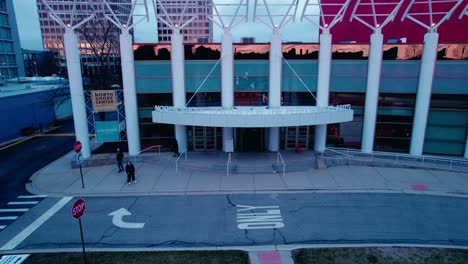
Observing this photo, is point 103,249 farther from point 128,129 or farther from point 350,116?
point 350,116

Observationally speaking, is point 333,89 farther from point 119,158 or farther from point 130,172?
point 119,158

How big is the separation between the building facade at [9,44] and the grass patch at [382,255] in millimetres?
65385

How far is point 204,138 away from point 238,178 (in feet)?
19.8

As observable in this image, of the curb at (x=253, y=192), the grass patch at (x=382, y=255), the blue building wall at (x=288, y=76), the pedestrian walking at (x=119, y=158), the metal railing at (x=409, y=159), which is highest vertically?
the blue building wall at (x=288, y=76)

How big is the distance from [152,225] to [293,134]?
1315cm

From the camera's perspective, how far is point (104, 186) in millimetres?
15406

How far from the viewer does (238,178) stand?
645 inches

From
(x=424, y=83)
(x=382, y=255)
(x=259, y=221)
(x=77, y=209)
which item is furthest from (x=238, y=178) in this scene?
(x=424, y=83)

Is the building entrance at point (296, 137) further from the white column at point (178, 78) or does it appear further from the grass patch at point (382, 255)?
the grass patch at point (382, 255)

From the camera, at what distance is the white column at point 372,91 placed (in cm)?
1909

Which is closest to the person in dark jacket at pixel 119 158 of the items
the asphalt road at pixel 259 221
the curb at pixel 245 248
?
the asphalt road at pixel 259 221

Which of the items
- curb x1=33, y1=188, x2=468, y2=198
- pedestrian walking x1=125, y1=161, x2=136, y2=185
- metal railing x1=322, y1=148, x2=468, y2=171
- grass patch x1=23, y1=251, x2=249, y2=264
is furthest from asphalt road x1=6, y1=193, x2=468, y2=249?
metal railing x1=322, y1=148, x2=468, y2=171

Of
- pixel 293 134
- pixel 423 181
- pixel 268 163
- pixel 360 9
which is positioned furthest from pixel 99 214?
pixel 360 9

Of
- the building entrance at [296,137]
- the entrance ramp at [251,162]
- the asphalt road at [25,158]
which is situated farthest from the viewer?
the building entrance at [296,137]
